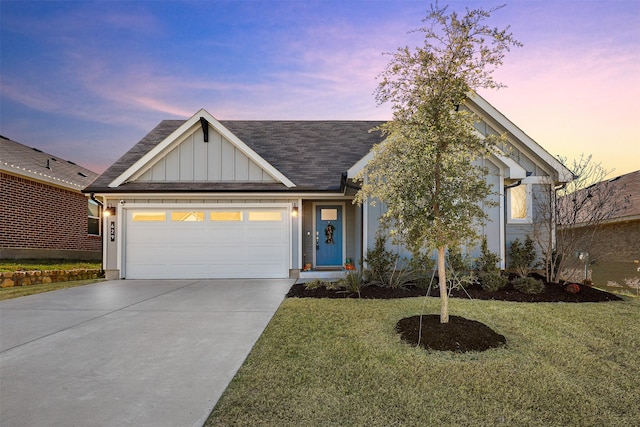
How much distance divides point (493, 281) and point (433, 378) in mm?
5258

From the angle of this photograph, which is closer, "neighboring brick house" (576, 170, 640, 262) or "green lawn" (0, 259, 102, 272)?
"green lawn" (0, 259, 102, 272)

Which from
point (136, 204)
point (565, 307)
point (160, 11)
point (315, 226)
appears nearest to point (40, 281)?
point (136, 204)

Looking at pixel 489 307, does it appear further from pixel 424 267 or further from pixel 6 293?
pixel 6 293

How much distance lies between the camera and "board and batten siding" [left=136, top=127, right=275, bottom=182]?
34.2 feet

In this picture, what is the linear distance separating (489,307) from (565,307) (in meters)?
1.50

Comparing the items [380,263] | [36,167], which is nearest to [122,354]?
[380,263]

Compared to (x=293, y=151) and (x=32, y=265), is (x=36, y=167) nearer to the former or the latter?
(x=32, y=265)

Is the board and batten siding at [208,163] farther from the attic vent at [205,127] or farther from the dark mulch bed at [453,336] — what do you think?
the dark mulch bed at [453,336]

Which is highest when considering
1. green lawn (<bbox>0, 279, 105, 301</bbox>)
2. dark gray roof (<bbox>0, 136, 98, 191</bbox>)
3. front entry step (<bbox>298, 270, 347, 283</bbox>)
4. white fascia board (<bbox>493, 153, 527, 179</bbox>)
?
dark gray roof (<bbox>0, 136, 98, 191</bbox>)

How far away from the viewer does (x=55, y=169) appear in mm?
13812

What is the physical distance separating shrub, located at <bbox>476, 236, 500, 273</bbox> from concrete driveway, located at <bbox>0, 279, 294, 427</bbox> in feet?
16.9

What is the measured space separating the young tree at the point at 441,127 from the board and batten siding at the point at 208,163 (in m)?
6.61

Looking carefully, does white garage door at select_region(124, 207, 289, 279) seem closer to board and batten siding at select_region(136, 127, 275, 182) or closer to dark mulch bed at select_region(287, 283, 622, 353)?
board and batten siding at select_region(136, 127, 275, 182)

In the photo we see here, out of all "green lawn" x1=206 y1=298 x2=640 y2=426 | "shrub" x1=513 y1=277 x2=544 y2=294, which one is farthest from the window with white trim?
"shrub" x1=513 y1=277 x2=544 y2=294
